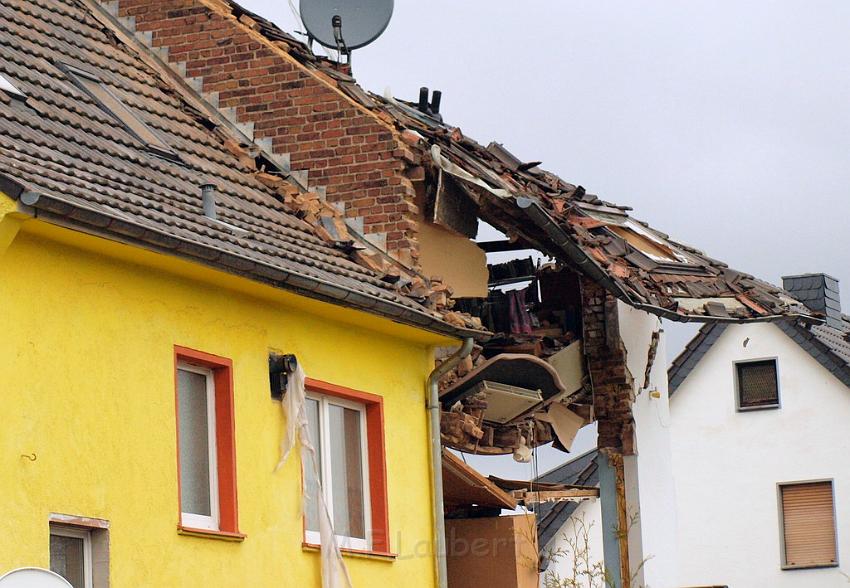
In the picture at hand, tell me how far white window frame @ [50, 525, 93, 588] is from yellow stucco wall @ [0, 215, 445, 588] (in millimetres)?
137

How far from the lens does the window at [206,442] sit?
41.5 feet

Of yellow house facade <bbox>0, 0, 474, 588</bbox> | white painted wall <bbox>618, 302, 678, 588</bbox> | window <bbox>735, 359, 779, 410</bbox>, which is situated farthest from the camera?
window <bbox>735, 359, 779, 410</bbox>

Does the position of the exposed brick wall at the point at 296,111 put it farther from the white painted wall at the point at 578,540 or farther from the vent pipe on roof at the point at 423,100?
the white painted wall at the point at 578,540

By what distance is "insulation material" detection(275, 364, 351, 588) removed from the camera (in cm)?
1357

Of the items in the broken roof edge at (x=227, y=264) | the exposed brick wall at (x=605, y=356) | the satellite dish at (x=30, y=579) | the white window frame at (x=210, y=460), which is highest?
the exposed brick wall at (x=605, y=356)

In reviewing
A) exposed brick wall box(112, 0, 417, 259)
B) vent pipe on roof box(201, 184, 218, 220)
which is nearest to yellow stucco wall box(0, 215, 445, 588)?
vent pipe on roof box(201, 184, 218, 220)

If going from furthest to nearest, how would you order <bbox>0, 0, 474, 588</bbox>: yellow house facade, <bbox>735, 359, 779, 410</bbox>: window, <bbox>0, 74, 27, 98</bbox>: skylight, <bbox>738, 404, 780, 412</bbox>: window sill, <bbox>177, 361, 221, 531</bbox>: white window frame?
A: 1. <bbox>735, 359, 779, 410</bbox>: window
2. <bbox>738, 404, 780, 412</bbox>: window sill
3. <bbox>0, 74, 27, 98</bbox>: skylight
4. <bbox>177, 361, 221, 531</bbox>: white window frame
5. <bbox>0, 0, 474, 588</bbox>: yellow house facade

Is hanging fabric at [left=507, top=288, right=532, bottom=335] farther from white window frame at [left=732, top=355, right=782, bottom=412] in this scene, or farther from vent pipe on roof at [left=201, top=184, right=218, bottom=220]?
white window frame at [left=732, top=355, right=782, bottom=412]

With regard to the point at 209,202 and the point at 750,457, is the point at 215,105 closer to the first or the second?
the point at 209,202

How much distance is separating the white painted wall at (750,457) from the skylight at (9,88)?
909 inches

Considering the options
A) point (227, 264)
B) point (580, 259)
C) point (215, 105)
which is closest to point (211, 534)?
point (227, 264)

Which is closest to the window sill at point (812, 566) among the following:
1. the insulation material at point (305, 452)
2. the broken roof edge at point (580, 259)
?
the broken roof edge at point (580, 259)

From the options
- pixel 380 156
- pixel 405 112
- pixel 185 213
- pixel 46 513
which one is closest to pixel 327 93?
pixel 380 156

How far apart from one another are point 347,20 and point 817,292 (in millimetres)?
20207
